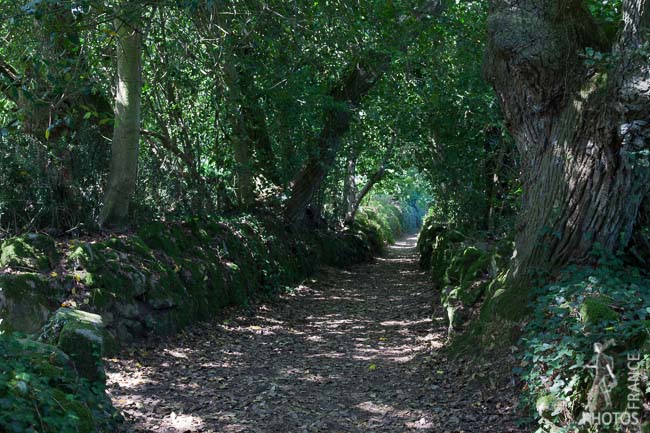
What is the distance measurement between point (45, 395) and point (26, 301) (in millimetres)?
3053

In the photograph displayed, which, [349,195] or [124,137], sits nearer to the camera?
[124,137]

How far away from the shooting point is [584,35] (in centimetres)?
672

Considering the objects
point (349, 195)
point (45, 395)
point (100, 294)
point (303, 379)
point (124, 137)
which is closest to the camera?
point (45, 395)

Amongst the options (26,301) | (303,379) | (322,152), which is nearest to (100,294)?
(26,301)

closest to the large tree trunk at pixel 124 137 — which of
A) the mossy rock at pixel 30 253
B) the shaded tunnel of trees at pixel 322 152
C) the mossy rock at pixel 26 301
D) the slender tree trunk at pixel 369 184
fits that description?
the shaded tunnel of trees at pixel 322 152

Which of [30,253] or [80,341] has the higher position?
[30,253]

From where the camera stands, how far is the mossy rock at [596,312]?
4.77 m

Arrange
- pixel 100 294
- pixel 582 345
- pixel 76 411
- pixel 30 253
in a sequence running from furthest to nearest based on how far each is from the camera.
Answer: pixel 100 294 < pixel 30 253 < pixel 582 345 < pixel 76 411

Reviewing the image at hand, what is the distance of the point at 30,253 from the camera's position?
7.12 meters

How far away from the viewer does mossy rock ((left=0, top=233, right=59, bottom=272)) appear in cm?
695

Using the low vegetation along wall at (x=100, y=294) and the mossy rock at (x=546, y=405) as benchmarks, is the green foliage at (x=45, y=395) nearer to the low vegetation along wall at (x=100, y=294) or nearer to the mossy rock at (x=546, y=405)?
the low vegetation along wall at (x=100, y=294)

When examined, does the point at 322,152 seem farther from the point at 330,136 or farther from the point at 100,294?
the point at 100,294

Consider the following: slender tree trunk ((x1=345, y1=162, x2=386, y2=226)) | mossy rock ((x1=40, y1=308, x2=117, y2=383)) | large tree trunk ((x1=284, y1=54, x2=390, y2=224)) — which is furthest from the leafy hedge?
slender tree trunk ((x1=345, y1=162, x2=386, y2=226))

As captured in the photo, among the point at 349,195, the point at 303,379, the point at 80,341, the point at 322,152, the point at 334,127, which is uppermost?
the point at 334,127
